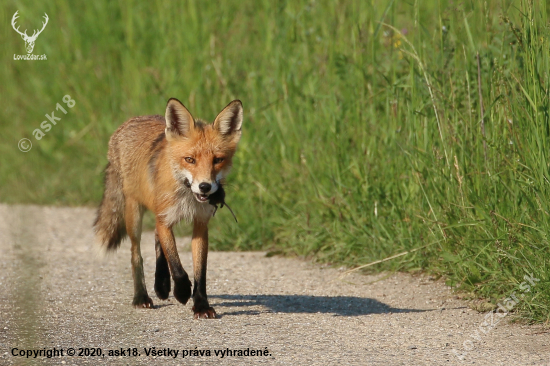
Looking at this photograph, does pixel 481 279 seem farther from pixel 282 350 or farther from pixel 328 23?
pixel 328 23

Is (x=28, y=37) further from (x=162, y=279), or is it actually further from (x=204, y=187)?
(x=204, y=187)

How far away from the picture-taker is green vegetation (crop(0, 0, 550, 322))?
16.4 ft

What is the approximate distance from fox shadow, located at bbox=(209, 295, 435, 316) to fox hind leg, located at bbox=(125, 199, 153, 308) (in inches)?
21.8

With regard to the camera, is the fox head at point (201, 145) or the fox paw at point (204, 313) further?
the fox paw at point (204, 313)

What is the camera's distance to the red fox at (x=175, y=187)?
16.0ft

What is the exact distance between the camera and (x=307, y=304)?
17.4 feet

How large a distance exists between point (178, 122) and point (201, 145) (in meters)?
0.27

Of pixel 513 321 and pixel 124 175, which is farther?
pixel 124 175

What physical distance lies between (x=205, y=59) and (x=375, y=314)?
14.7ft

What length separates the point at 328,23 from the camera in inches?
295

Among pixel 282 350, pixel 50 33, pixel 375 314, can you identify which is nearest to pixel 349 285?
pixel 375 314
